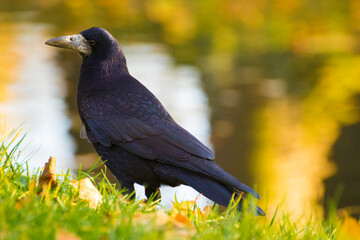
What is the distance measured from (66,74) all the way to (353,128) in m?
5.50

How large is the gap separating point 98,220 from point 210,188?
106 centimetres

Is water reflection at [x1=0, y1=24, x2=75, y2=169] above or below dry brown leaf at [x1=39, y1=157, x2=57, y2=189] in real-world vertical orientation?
below

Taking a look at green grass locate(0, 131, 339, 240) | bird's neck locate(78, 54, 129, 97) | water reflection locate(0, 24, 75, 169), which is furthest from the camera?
water reflection locate(0, 24, 75, 169)

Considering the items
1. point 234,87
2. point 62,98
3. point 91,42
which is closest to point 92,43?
point 91,42

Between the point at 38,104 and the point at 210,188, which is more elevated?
the point at 210,188

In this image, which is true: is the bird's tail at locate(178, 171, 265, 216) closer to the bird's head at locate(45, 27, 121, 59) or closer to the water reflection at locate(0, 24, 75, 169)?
the bird's head at locate(45, 27, 121, 59)

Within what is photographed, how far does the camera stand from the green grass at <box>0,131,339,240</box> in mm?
2416

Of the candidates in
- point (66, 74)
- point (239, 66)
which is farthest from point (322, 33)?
point (66, 74)

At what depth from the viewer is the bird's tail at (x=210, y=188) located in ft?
11.4

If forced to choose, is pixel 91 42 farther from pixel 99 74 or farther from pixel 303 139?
pixel 303 139

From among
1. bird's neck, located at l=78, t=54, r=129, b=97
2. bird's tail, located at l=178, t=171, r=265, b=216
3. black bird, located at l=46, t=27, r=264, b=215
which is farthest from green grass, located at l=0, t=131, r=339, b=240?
bird's neck, located at l=78, t=54, r=129, b=97

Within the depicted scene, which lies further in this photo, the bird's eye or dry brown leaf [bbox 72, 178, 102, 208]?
the bird's eye

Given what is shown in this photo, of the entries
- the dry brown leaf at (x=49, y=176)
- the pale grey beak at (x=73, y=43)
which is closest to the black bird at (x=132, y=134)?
the pale grey beak at (x=73, y=43)

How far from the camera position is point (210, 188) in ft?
11.6
